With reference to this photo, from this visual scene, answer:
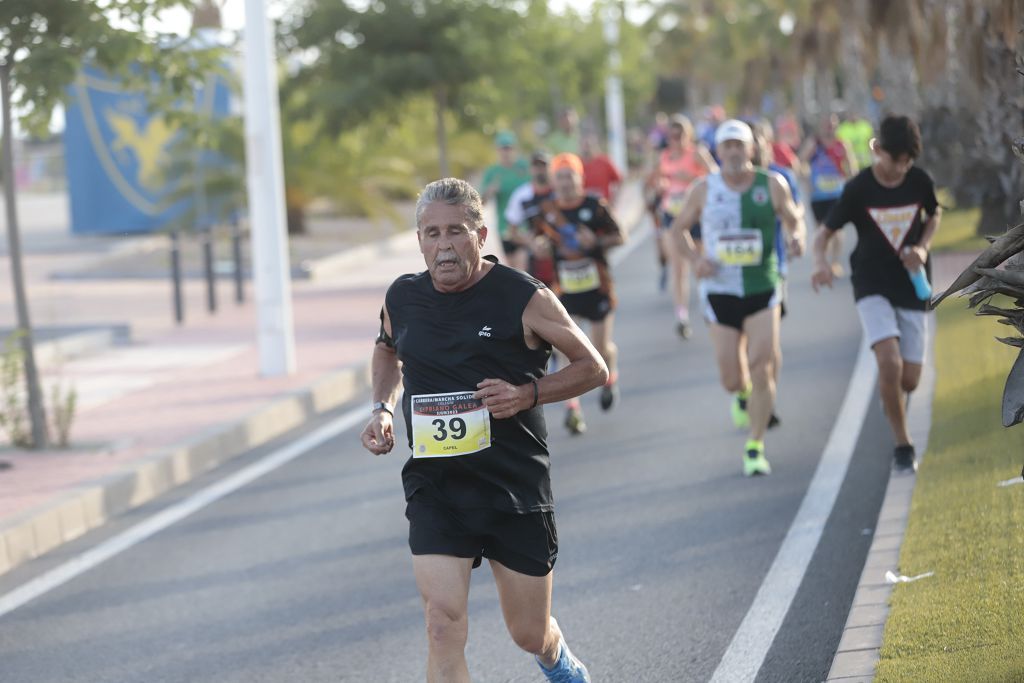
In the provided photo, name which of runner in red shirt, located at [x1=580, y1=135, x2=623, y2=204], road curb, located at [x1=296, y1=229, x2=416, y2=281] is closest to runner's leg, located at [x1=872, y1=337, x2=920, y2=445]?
runner in red shirt, located at [x1=580, y1=135, x2=623, y2=204]

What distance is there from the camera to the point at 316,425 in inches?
492

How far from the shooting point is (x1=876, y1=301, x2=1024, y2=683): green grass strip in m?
5.25

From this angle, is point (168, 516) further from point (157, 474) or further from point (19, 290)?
point (19, 290)

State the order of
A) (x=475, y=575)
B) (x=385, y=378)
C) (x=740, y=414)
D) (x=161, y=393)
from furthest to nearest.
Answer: (x=161, y=393) < (x=740, y=414) < (x=475, y=575) < (x=385, y=378)

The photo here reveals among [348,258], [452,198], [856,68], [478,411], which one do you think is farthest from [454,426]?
[856,68]

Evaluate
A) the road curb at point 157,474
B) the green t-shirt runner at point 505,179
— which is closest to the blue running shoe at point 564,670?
the road curb at point 157,474

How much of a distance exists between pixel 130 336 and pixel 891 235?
1109 centimetres

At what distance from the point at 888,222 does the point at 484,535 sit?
448 cm

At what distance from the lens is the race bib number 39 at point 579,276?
37.6 ft

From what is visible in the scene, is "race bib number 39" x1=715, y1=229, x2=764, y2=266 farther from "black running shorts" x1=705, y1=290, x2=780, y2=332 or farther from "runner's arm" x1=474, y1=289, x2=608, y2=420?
"runner's arm" x1=474, y1=289, x2=608, y2=420

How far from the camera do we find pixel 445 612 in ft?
15.8

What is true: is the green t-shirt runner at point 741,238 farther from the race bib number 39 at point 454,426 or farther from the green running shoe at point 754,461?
the race bib number 39 at point 454,426

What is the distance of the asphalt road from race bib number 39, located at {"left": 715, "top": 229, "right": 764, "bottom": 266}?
1183 mm

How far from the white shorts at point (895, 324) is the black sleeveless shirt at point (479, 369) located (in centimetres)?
407
